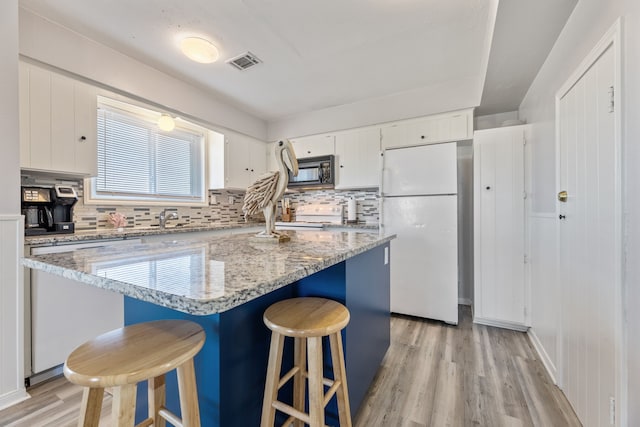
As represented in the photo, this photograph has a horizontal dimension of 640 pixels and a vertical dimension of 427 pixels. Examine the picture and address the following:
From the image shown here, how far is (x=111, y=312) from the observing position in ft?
6.67

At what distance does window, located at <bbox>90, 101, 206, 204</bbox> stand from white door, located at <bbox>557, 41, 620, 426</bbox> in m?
3.56

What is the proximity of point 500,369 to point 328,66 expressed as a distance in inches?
112

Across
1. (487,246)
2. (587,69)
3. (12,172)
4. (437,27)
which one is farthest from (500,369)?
(12,172)

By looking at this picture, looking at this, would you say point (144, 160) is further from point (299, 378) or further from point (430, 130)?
point (430, 130)

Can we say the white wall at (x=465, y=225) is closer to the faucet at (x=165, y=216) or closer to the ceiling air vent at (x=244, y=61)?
the ceiling air vent at (x=244, y=61)

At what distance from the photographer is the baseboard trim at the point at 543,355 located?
1.72 metres

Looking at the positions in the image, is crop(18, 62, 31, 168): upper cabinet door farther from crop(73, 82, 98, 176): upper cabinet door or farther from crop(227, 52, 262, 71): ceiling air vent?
crop(227, 52, 262, 71): ceiling air vent

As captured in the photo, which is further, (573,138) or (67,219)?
(67,219)

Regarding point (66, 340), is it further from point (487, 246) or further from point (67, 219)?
point (487, 246)

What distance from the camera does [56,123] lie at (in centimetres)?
197

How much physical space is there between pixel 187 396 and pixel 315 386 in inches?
16.2

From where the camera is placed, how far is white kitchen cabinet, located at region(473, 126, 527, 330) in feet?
7.76

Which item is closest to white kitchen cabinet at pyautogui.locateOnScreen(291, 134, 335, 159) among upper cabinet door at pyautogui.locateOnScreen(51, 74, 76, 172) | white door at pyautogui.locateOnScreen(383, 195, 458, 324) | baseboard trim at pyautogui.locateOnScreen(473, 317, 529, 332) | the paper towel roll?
the paper towel roll

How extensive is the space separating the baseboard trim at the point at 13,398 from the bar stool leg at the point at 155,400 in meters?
1.36
